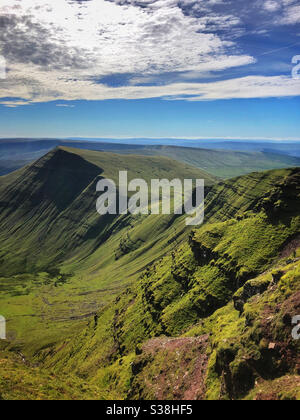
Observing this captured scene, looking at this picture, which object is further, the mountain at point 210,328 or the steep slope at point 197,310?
the steep slope at point 197,310

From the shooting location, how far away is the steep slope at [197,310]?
5175cm

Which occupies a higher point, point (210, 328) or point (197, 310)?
point (210, 328)

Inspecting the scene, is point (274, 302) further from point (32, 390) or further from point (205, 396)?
point (32, 390)

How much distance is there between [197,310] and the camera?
277 feet

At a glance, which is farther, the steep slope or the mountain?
the steep slope

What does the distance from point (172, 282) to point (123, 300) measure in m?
49.0

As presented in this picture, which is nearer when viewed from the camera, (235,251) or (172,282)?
(235,251)

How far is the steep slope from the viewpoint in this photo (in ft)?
170

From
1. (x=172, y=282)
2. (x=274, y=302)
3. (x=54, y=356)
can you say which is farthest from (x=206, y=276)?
(x=54, y=356)

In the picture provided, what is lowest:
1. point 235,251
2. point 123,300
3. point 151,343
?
point 123,300

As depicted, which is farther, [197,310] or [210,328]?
[197,310]
